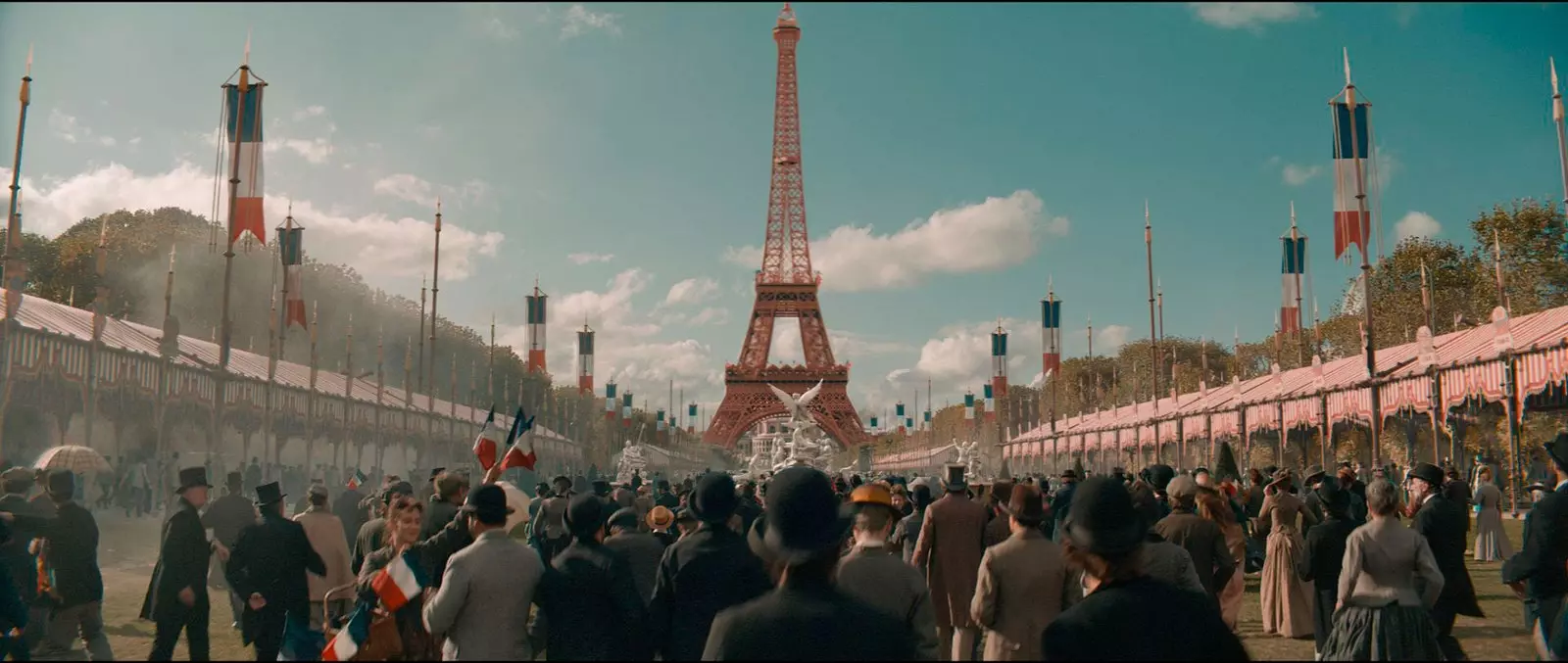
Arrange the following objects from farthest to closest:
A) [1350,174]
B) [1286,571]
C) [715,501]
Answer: [1350,174], [1286,571], [715,501]

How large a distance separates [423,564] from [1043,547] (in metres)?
3.99

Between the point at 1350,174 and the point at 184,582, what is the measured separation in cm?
2292

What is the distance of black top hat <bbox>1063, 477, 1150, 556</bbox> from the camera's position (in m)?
3.32

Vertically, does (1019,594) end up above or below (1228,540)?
above

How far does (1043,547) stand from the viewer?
235 inches

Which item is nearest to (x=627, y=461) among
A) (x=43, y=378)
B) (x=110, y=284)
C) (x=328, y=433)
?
(x=328, y=433)

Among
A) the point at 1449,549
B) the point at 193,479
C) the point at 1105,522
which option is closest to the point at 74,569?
the point at 193,479

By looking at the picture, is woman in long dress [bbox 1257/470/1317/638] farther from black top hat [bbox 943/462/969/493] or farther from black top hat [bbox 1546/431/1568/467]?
black top hat [bbox 943/462/969/493]

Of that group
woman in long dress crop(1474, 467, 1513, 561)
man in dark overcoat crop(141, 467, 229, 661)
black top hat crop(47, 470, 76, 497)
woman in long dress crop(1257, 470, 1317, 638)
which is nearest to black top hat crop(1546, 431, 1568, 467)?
woman in long dress crop(1257, 470, 1317, 638)

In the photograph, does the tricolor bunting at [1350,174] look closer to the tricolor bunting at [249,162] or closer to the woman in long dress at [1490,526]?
the woman in long dress at [1490,526]

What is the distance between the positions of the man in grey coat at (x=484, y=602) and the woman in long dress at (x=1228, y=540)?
574 cm

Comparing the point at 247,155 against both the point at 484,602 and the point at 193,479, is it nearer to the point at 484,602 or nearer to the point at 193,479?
the point at 193,479

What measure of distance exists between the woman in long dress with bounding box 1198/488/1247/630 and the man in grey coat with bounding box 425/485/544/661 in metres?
5.74

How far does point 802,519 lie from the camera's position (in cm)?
336
